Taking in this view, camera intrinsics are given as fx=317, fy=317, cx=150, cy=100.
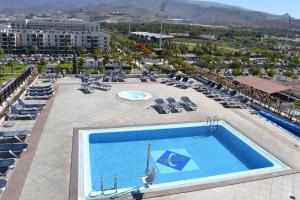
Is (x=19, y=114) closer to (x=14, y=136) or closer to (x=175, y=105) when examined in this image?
(x=14, y=136)

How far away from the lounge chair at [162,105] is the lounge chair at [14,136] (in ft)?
33.3

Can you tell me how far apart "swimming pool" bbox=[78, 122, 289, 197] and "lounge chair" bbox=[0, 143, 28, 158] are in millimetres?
2964

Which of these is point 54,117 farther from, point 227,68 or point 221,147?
point 227,68

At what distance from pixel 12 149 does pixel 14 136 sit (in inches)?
58.4


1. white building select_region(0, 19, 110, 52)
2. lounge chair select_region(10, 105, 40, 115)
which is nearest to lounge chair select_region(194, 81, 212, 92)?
lounge chair select_region(10, 105, 40, 115)

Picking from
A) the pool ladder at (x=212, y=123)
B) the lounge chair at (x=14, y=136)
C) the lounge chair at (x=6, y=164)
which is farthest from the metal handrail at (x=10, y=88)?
the pool ladder at (x=212, y=123)

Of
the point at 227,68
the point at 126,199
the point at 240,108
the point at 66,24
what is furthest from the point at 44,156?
the point at 66,24

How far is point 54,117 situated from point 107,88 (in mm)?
9596

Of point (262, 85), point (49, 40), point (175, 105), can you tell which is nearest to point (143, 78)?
point (175, 105)

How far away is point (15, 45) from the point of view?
69688 millimetres

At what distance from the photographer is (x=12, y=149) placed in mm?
16250

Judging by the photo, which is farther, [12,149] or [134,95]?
[134,95]

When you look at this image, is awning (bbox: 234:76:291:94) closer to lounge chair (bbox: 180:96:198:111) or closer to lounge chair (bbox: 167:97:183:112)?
lounge chair (bbox: 180:96:198:111)

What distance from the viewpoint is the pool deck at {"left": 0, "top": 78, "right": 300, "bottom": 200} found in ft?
43.5
